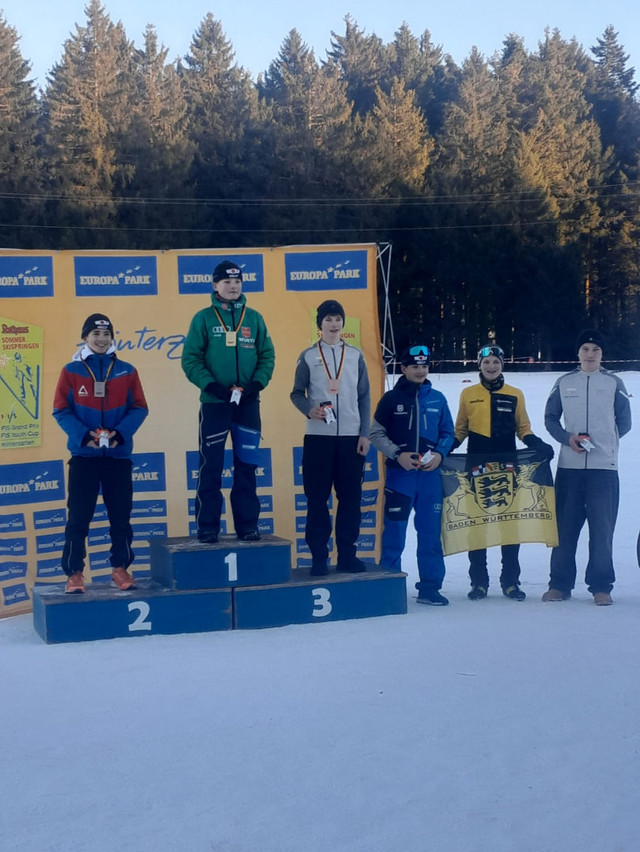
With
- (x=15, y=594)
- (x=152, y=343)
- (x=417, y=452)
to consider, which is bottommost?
(x=15, y=594)

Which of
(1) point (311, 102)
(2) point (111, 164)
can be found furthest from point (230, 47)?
(2) point (111, 164)

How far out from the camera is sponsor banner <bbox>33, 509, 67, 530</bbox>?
22.4ft

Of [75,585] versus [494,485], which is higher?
[494,485]

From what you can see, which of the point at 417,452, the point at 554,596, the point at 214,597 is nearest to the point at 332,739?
the point at 214,597

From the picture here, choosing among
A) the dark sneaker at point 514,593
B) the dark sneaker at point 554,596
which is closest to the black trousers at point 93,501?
the dark sneaker at point 514,593

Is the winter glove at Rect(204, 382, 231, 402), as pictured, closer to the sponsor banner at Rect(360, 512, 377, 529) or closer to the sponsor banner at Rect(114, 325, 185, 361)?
the sponsor banner at Rect(114, 325, 185, 361)

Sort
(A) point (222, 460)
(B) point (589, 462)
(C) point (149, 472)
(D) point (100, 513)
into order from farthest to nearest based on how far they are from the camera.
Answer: (C) point (149, 472)
(D) point (100, 513)
(B) point (589, 462)
(A) point (222, 460)

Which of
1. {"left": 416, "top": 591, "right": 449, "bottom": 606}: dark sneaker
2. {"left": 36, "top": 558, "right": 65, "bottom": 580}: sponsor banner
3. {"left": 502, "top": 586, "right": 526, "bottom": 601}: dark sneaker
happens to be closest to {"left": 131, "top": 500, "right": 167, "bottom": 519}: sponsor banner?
{"left": 36, "top": 558, "right": 65, "bottom": 580}: sponsor banner

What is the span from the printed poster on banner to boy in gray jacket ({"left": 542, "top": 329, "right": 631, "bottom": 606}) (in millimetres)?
3495

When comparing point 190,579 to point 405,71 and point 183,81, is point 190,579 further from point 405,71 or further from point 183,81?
point 405,71

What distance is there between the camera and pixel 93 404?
5840 millimetres

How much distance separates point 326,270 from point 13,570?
3.07m

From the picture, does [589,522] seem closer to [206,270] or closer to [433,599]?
[433,599]

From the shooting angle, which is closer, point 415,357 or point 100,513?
point 415,357
